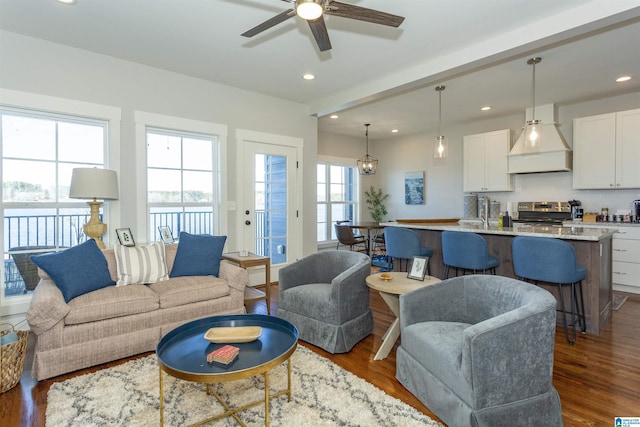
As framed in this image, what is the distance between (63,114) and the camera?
132 inches

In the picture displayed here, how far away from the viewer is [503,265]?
3691 millimetres

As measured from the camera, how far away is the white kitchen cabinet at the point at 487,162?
566 centimetres

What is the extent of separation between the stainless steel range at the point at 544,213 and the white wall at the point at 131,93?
3954 millimetres

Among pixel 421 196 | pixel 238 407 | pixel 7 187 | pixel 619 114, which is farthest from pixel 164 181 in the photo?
pixel 619 114

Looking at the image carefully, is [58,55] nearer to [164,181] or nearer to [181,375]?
Answer: [164,181]

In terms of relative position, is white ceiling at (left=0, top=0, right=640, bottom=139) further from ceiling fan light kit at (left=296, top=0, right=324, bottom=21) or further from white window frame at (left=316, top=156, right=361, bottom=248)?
white window frame at (left=316, top=156, right=361, bottom=248)

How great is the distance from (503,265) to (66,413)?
12.9 feet

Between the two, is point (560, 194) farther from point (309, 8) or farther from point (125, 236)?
point (125, 236)

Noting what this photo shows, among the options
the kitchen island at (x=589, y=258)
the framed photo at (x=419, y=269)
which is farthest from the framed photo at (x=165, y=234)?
the kitchen island at (x=589, y=258)

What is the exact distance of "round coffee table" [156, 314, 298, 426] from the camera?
1566 mm

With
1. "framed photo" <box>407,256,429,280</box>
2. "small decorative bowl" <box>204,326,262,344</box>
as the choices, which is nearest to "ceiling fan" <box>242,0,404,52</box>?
"framed photo" <box>407,256,429,280</box>

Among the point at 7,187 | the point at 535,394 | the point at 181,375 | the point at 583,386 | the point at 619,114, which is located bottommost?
the point at 583,386

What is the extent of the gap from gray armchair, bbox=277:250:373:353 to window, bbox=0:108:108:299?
2331 millimetres

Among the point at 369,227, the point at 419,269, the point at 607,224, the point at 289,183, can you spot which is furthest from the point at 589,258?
the point at 289,183
